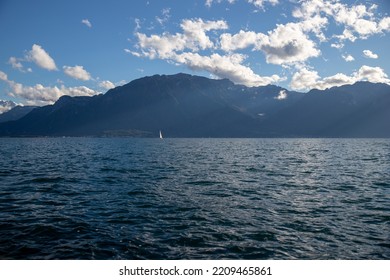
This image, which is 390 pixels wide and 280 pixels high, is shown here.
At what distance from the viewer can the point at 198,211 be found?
71.2ft

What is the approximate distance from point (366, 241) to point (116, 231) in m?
13.8

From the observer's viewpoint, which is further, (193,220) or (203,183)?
(203,183)

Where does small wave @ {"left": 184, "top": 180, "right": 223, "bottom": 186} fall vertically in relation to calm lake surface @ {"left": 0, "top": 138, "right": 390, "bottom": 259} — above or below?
above

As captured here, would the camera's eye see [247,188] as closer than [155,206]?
No

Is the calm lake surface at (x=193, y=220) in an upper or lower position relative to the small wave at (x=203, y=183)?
lower

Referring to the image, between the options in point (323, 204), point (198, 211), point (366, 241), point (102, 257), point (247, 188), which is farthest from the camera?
point (247, 188)

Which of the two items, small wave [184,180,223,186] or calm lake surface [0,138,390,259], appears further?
small wave [184,180,223,186]

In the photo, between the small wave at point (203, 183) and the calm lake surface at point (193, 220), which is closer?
the calm lake surface at point (193, 220)

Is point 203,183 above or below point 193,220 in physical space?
above

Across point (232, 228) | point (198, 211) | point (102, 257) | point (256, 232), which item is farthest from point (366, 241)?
point (102, 257)
